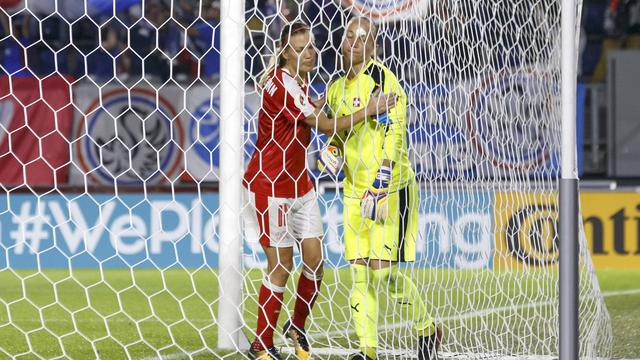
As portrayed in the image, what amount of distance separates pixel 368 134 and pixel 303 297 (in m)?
0.87

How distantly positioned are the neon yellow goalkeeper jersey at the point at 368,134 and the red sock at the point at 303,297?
0.49 m

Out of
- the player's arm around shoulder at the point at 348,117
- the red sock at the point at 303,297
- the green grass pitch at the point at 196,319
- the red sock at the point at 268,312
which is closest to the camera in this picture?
the player's arm around shoulder at the point at 348,117

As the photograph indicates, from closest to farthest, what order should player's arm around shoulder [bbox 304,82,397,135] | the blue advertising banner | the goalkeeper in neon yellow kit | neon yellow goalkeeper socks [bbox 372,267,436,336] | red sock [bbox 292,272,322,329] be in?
player's arm around shoulder [bbox 304,82,397,135] → the goalkeeper in neon yellow kit → neon yellow goalkeeper socks [bbox 372,267,436,336] → red sock [bbox 292,272,322,329] → the blue advertising banner

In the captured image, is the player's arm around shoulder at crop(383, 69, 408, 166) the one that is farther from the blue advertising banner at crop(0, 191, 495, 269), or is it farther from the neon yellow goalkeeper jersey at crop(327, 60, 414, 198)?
the blue advertising banner at crop(0, 191, 495, 269)

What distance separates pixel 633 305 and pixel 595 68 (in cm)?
455

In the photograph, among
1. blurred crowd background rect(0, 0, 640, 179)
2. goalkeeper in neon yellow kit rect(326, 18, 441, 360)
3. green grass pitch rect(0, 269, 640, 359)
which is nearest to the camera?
goalkeeper in neon yellow kit rect(326, 18, 441, 360)

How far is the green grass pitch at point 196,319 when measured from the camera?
6082 millimetres

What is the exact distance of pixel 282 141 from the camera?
5410 millimetres

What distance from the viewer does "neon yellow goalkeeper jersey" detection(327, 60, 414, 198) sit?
532 centimetres

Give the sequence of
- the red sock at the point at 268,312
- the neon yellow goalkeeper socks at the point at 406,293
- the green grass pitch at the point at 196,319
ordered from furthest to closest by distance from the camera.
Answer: the green grass pitch at the point at 196,319
the red sock at the point at 268,312
the neon yellow goalkeeper socks at the point at 406,293

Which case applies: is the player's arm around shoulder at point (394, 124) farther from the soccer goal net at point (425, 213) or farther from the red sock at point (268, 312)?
the red sock at point (268, 312)

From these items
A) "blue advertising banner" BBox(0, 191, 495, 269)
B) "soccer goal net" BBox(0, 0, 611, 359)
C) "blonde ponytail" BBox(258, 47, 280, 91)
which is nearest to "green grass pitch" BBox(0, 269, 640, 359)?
"soccer goal net" BBox(0, 0, 611, 359)

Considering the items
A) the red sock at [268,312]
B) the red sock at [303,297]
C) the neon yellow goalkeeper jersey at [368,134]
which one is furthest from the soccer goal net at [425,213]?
the red sock at [303,297]

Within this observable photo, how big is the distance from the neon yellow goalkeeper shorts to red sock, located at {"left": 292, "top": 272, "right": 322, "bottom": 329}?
1.03ft
